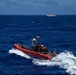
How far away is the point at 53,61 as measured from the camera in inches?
1411

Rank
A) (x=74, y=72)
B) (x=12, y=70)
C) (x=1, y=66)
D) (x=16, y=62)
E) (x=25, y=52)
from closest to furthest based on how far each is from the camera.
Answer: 1. (x=74, y=72)
2. (x=12, y=70)
3. (x=1, y=66)
4. (x=16, y=62)
5. (x=25, y=52)


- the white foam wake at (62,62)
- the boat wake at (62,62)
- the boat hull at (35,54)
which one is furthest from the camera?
the boat hull at (35,54)

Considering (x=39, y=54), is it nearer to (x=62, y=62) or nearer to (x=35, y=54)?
(x=35, y=54)

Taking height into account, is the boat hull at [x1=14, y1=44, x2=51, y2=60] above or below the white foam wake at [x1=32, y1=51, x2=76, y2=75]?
above

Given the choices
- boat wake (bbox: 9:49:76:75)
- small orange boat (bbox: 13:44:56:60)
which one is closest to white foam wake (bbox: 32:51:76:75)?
boat wake (bbox: 9:49:76:75)

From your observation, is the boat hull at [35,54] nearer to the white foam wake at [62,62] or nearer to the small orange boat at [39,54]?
the small orange boat at [39,54]

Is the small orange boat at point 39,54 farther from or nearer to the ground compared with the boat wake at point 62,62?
farther from the ground

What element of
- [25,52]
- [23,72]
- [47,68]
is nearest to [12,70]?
[23,72]

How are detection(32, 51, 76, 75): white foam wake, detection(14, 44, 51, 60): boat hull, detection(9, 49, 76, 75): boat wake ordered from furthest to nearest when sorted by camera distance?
detection(14, 44, 51, 60): boat hull
detection(32, 51, 76, 75): white foam wake
detection(9, 49, 76, 75): boat wake

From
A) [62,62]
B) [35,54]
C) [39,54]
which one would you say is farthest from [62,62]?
[35,54]

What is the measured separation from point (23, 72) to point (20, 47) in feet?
39.6

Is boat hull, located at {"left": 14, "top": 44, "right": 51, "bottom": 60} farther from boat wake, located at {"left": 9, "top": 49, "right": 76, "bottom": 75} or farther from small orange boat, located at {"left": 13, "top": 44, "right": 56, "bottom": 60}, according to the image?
boat wake, located at {"left": 9, "top": 49, "right": 76, "bottom": 75}

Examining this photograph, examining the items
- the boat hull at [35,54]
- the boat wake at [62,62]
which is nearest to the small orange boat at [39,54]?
the boat hull at [35,54]

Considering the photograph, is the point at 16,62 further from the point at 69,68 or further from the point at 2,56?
the point at 69,68
